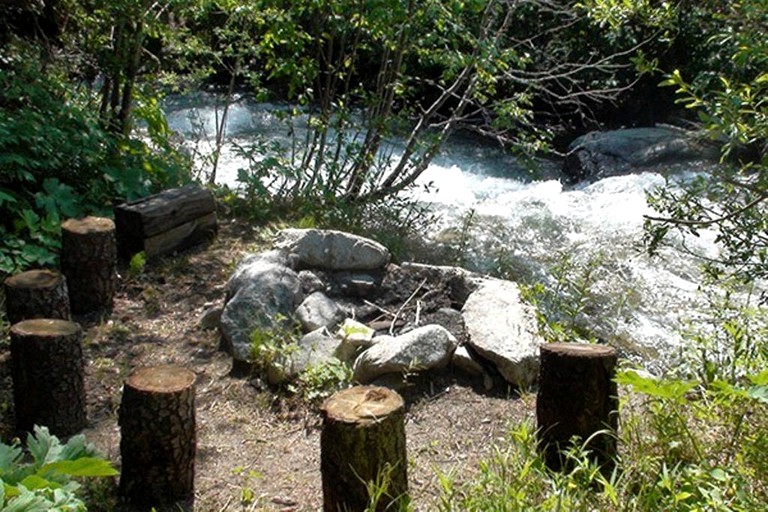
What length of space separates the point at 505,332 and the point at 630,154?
7.87m

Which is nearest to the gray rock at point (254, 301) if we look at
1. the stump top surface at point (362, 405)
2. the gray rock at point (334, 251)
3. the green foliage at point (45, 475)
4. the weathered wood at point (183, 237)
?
the gray rock at point (334, 251)

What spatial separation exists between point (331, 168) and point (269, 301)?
2.49 m

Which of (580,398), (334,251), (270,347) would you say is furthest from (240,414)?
(580,398)

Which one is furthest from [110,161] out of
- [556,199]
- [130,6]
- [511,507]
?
[556,199]

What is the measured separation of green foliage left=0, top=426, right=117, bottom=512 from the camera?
1.84 meters

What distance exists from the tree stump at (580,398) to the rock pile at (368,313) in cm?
103

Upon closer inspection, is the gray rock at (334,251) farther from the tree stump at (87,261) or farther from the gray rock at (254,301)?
the tree stump at (87,261)

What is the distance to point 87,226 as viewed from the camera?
5203 mm

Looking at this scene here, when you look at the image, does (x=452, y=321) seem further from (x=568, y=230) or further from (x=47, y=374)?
(x=568, y=230)

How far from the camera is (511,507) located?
3020 mm

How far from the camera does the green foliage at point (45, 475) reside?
1840mm

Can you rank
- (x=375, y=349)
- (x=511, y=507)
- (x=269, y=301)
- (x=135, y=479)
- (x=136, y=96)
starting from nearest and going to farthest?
1. (x=511, y=507)
2. (x=135, y=479)
3. (x=375, y=349)
4. (x=269, y=301)
5. (x=136, y=96)

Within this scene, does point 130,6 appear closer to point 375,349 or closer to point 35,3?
point 35,3

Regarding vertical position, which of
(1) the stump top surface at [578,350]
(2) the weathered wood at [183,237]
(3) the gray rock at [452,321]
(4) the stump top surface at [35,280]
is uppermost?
(1) the stump top surface at [578,350]
